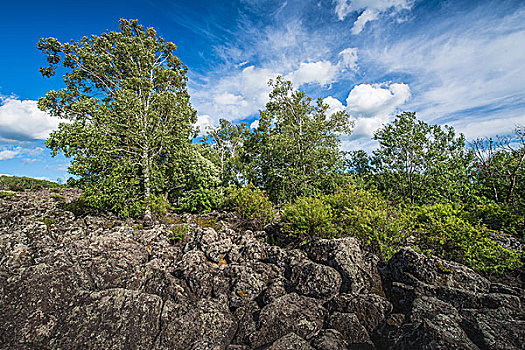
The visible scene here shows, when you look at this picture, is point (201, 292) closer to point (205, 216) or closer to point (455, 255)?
point (455, 255)

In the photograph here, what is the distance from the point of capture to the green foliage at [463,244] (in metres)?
6.10

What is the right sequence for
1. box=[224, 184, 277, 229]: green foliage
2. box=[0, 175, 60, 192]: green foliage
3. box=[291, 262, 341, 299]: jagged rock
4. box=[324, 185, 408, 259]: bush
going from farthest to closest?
box=[0, 175, 60, 192]: green foliage → box=[224, 184, 277, 229]: green foliage → box=[324, 185, 408, 259]: bush → box=[291, 262, 341, 299]: jagged rock

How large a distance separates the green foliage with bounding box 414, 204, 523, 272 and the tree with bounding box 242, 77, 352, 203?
10.3m

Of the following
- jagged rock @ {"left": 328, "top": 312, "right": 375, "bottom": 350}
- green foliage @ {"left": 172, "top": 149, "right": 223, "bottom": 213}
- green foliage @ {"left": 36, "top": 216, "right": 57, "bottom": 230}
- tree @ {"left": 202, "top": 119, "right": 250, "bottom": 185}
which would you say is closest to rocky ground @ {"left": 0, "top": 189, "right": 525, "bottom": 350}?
jagged rock @ {"left": 328, "top": 312, "right": 375, "bottom": 350}

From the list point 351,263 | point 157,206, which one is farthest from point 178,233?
point 351,263

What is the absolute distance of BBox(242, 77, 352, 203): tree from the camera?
1845 cm

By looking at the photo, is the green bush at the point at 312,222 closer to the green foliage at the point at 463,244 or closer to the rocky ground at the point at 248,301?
the rocky ground at the point at 248,301

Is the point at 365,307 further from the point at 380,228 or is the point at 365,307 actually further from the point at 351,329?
the point at 380,228

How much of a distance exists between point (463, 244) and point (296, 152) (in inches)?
537

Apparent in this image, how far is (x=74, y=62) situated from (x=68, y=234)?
12.6m

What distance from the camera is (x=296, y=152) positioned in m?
19.3

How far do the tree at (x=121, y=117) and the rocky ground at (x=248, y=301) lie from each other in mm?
5599

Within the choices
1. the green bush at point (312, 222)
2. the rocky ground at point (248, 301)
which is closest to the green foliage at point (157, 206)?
the rocky ground at point (248, 301)

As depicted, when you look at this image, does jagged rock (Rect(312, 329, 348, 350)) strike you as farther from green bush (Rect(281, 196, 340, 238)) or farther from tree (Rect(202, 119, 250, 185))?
tree (Rect(202, 119, 250, 185))
